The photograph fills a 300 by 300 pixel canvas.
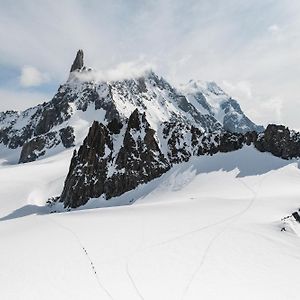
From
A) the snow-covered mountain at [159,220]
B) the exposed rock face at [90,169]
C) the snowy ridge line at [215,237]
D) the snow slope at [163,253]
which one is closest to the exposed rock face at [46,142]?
the snow-covered mountain at [159,220]

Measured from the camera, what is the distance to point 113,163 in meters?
81.4

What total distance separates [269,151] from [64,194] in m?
44.7

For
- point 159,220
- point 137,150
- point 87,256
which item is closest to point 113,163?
point 137,150

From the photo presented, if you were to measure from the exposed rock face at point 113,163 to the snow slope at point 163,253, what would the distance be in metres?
26.9

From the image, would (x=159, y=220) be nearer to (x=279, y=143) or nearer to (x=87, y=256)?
(x=87, y=256)

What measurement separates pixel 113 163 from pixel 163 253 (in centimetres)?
5689

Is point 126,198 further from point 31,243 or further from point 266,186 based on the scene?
point 31,243

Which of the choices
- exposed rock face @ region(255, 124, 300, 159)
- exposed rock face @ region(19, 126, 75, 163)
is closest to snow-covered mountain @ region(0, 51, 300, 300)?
exposed rock face @ region(255, 124, 300, 159)

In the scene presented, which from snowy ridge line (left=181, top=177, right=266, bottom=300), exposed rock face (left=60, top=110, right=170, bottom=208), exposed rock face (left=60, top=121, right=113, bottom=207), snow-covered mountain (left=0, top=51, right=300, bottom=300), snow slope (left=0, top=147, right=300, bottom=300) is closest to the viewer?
snow slope (left=0, top=147, right=300, bottom=300)

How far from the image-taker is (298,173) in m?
65.5

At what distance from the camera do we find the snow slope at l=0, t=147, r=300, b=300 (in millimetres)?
19281

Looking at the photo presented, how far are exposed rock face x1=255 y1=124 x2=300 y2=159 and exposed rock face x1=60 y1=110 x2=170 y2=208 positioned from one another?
762 inches

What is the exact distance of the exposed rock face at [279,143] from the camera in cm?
7362

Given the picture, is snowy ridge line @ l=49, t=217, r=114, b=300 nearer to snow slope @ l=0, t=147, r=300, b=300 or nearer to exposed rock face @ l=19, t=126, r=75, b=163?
snow slope @ l=0, t=147, r=300, b=300
